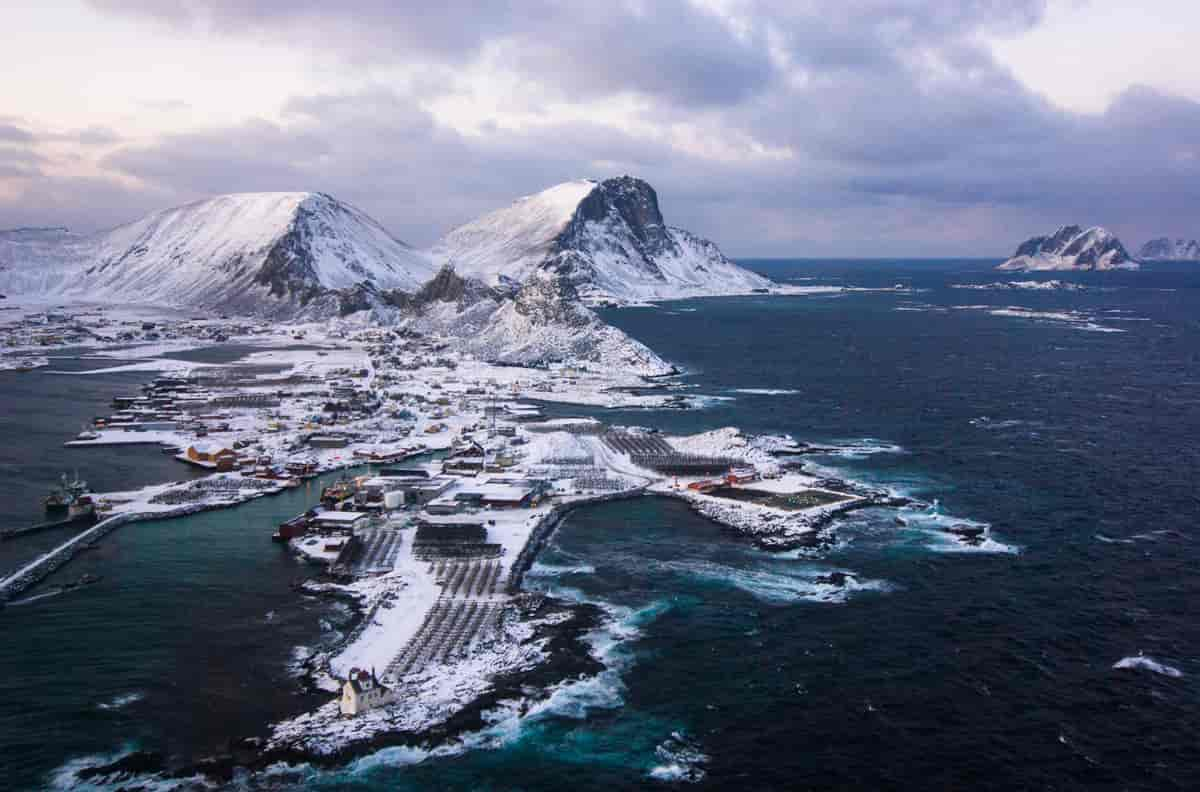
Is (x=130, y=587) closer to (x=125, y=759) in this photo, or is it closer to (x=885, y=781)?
(x=125, y=759)

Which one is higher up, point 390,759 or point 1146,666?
point 390,759

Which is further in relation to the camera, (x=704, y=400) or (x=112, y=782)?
(x=704, y=400)

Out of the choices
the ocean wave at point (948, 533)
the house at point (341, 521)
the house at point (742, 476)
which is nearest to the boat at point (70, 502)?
the house at point (341, 521)

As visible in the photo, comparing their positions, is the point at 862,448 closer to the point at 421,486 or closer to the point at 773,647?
the point at 421,486

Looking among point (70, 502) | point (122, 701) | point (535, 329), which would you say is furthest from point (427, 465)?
point (535, 329)

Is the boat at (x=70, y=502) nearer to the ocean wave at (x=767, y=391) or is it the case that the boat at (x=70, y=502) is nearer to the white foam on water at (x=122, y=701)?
the white foam on water at (x=122, y=701)

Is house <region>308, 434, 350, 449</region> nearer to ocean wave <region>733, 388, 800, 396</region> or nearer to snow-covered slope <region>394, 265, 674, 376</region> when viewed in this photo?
ocean wave <region>733, 388, 800, 396</region>
